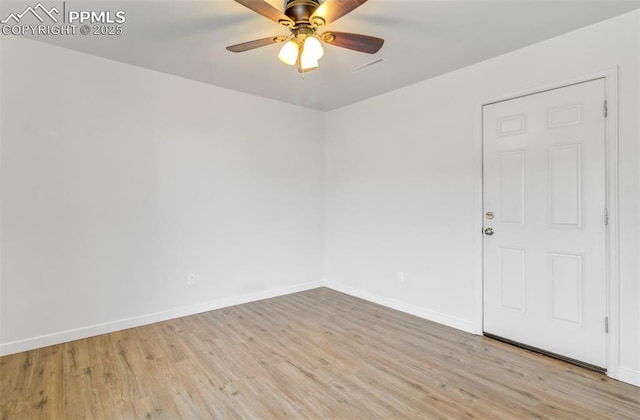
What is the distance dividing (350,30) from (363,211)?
7.42 feet

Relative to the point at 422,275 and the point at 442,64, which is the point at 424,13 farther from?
the point at 422,275

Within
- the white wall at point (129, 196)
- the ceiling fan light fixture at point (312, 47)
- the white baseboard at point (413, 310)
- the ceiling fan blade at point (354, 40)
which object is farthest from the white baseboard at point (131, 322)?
the ceiling fan blade at point (354, 40)

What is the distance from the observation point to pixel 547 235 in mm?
2652

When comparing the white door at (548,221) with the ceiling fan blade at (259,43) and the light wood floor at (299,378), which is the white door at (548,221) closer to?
the light wood floor at (299,378)

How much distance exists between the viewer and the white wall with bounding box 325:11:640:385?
2.26 m

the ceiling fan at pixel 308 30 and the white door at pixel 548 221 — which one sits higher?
the ceiling fan at pixel 308 30

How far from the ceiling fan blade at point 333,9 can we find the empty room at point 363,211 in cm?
2

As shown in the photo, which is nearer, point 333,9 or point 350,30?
point 333,9

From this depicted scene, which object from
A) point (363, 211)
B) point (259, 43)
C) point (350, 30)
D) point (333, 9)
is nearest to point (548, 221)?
point (363, 211)

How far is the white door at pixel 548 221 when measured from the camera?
2408mm

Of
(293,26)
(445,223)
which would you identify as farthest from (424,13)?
(445,223)

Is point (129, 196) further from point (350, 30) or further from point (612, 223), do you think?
point (612, 223)

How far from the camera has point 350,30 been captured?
8.20 feet

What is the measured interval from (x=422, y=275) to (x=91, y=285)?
3.34 meters
